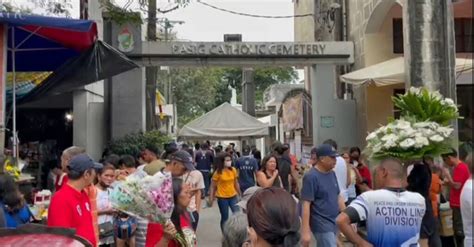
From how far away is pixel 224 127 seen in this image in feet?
56.7

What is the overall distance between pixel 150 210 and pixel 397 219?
6.35 ft

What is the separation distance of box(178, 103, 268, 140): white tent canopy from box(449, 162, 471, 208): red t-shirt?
9.96m

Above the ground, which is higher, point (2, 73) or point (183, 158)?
point (2, 73)

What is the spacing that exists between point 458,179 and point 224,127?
10.5 m

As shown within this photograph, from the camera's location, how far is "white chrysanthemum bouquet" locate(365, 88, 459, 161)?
5445 mm

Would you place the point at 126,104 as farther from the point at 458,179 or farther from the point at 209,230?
the point at 458,179

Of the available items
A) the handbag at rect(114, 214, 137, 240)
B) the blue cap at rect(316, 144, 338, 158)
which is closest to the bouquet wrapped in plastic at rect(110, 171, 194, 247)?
the handbag at rect(114, 214, 137, 240)

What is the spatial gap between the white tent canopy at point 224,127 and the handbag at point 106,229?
11.0 metres

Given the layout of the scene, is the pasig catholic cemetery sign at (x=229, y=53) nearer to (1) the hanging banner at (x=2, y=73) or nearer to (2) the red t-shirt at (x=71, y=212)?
(1) the hanging banner at (x=2, y=73)

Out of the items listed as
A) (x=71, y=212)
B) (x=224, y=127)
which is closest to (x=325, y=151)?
(x=71, y=212)

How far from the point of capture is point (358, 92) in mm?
14258

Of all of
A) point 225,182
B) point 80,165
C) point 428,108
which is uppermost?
point 428,108

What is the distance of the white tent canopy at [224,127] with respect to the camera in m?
17.2

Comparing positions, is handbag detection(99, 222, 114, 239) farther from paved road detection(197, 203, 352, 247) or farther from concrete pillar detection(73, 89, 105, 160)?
concrete pillar detection(73, 89, 105, 160)
